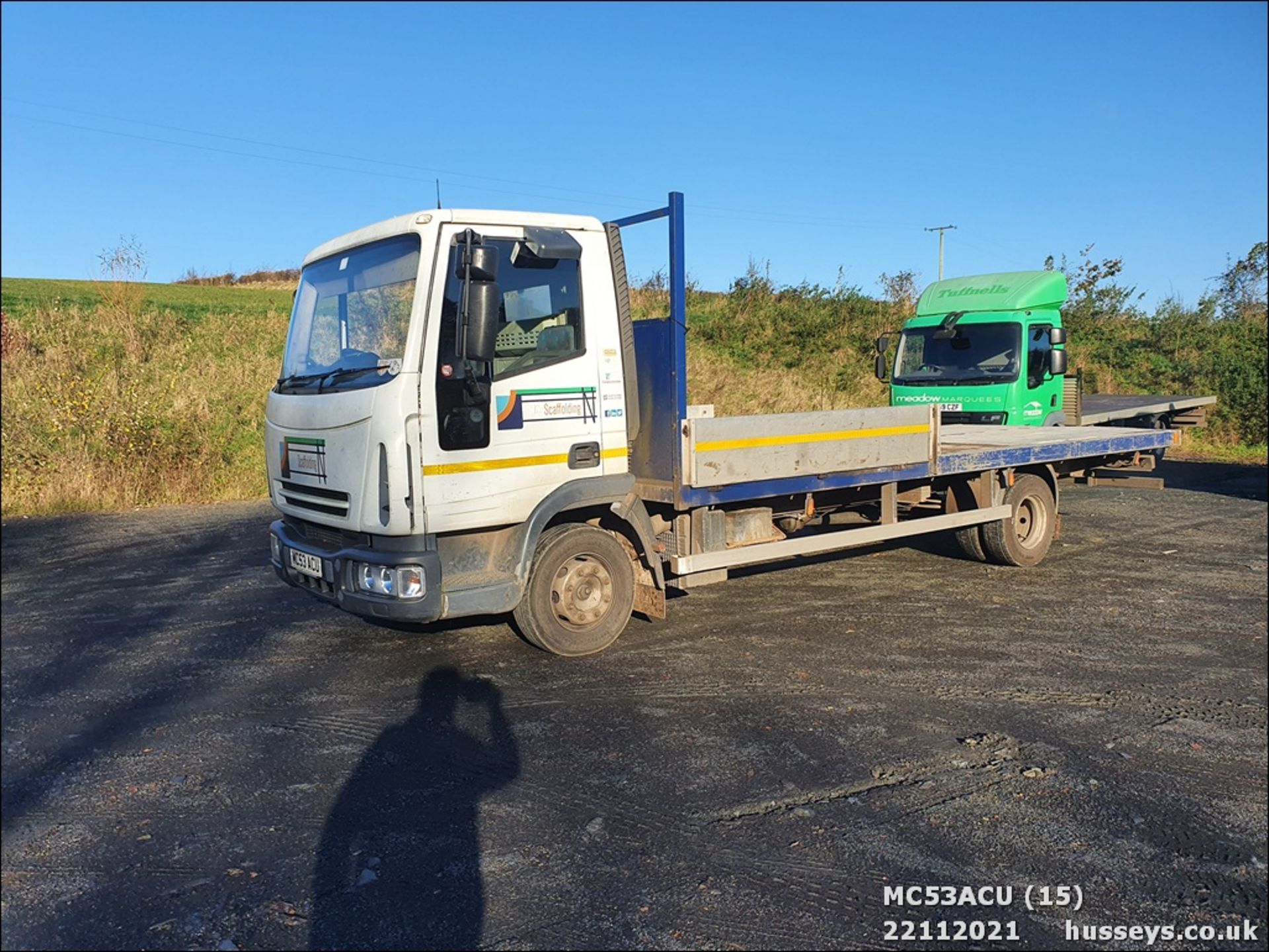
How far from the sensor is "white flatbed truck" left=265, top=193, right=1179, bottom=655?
4633 millimetres

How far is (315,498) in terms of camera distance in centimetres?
511

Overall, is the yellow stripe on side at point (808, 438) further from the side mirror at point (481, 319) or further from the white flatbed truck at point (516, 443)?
the side mirror at point (481, 319)

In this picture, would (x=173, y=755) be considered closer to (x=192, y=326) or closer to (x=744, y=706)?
(x=744, y=706)

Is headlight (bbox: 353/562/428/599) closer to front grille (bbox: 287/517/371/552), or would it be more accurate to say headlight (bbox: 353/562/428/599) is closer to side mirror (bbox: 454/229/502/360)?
front grille (bbox: 287/517/371/552)

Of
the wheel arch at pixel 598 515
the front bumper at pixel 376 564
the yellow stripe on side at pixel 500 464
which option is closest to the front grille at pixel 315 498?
the front bumper at pixel 376 564

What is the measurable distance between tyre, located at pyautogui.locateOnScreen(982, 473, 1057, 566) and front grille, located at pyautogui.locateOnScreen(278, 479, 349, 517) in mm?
5586

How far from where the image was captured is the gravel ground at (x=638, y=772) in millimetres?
2971

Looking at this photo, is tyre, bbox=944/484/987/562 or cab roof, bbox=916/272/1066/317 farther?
cab roof, bbox=916/272/1066/317

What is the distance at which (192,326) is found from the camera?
18.4 metres

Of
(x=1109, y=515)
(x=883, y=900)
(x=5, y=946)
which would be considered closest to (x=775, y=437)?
(x=883, y=900)

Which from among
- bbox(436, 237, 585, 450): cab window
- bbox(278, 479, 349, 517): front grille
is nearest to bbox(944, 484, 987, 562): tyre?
bbox(436, 237, 585, 450): cab window

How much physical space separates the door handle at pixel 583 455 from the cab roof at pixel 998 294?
7.33 m

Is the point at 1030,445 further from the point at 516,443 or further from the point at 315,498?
the point at 315,498

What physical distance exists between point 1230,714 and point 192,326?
1887 centimetres
